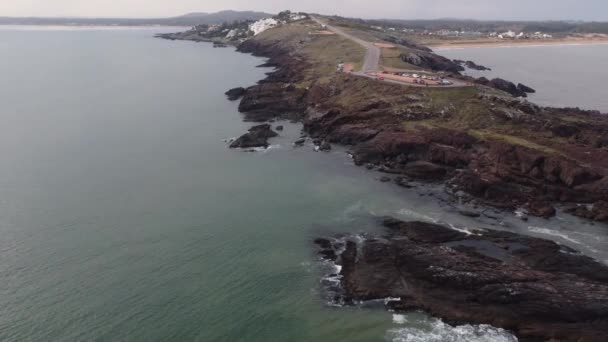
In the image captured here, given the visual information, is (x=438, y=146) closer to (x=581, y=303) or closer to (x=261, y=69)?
(x=581, y=303)

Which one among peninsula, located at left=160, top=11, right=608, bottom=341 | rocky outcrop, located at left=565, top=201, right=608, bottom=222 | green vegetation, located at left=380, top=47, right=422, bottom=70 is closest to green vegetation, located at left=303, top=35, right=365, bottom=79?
peninsula, located at left=160, top=11, right=608, bottom=341

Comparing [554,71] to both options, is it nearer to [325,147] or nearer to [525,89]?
[525,89]

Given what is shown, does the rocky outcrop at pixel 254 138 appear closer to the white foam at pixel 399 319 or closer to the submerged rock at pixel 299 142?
the submerged rock at pixel 299 142

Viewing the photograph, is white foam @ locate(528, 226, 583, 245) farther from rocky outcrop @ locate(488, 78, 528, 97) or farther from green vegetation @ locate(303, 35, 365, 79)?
green vegetation @ locate(303, 35, 365, 79)

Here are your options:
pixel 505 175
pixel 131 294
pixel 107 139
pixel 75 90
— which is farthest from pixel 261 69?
pixel 131 294

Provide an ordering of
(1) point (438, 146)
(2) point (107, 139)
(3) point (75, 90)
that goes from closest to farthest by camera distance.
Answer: (1) point (438, 146) → (2) point (107, 139) → (3) point (75, 90)

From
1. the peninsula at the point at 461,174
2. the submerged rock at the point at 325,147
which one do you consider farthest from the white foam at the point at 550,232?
the submerged rock at the point at 325,147
